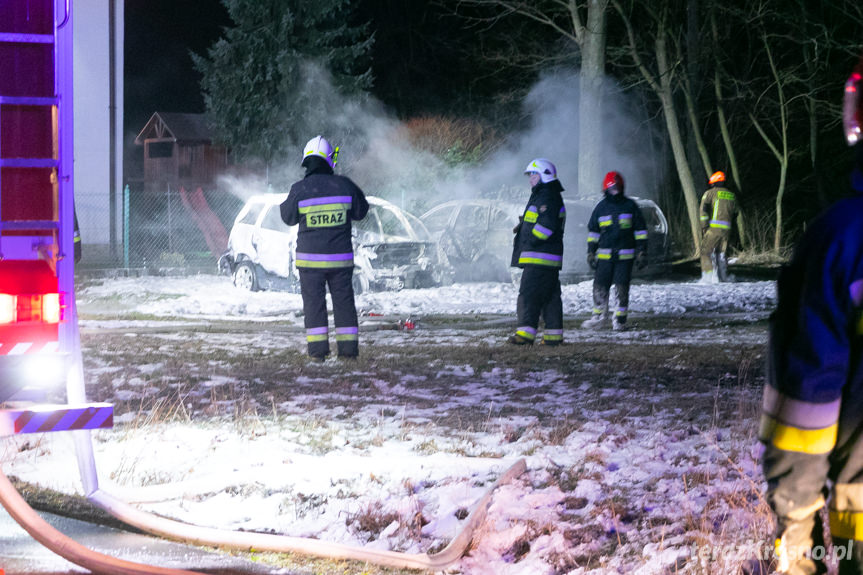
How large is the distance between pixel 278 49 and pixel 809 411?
3022 centimetres

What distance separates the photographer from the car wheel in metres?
15.6

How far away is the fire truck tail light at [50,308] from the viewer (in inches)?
171

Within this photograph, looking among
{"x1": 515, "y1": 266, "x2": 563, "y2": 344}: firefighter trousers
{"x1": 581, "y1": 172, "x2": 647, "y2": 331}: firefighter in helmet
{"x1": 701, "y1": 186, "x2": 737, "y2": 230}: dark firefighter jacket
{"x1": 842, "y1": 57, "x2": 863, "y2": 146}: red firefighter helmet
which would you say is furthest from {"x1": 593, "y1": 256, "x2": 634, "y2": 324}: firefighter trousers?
{"x1": 842, "y1": 57, "x2": 863, "y2": 146}: red firefighter helmet

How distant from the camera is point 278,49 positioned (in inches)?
1219

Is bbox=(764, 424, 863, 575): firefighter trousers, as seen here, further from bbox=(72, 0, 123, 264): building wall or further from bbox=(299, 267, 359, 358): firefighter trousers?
bbox=(72, 0, 123, 264): building wall

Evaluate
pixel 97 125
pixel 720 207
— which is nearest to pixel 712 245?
pixel 720 207

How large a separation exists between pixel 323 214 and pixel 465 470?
3.92 m

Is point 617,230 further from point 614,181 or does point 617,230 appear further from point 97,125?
point 97,125

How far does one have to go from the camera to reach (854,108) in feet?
7.36

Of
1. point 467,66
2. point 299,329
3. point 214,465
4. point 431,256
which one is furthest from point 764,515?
point 467,66

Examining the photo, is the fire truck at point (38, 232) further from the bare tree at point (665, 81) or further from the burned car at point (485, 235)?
the bare tree at point (665, 81)

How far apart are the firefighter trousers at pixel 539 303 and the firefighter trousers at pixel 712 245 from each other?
7518mm

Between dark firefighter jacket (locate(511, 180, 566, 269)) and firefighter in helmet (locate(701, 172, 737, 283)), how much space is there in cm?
721

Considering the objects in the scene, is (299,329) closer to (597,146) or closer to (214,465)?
(214,465)
